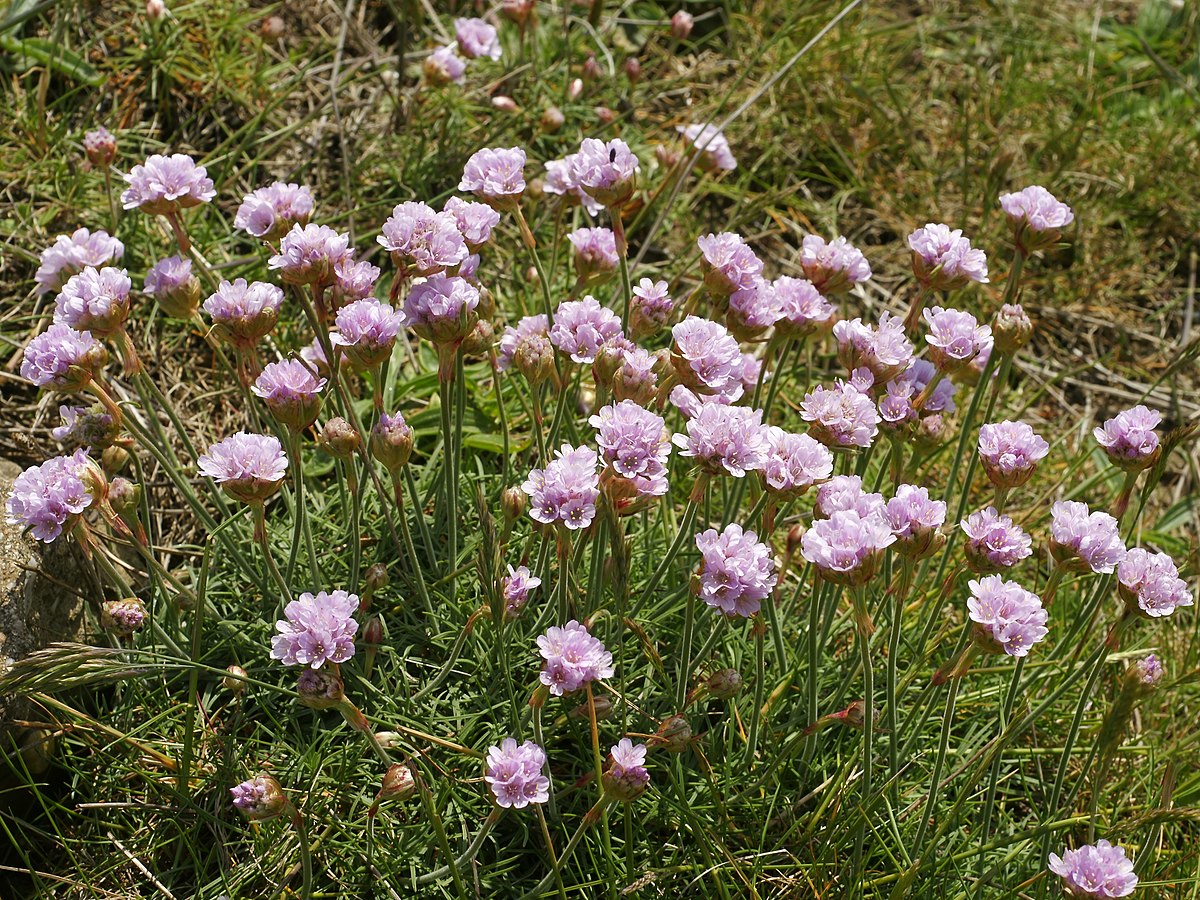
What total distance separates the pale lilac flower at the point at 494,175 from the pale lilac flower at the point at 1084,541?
1079 mm

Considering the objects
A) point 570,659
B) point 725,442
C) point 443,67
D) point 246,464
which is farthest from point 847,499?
point 443,67

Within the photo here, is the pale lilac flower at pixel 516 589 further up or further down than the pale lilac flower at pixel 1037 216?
further down

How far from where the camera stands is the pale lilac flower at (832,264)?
6.95 ft

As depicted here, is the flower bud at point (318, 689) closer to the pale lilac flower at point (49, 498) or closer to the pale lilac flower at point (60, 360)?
the pale lilac flower at point (49, 498)

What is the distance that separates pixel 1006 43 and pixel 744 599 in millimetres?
3039

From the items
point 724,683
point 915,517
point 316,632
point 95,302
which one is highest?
point 95,302

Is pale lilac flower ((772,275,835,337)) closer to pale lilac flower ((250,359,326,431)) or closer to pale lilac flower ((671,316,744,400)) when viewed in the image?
pale lilac flower ((671,316,744,400))

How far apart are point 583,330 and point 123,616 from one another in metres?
0.88

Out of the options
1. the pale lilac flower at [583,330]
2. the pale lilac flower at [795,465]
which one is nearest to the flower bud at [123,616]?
the pale lilac flower at [583,330]

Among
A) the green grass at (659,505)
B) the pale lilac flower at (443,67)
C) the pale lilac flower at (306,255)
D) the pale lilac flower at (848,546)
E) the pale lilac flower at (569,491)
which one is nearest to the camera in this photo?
the pale lilac flower at (848,546)

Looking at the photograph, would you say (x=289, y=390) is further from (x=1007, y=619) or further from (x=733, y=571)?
(x=1007, y=619)

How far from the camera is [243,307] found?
5.97ft

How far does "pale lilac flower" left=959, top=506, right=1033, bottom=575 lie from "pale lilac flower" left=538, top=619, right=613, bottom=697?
1.88ft

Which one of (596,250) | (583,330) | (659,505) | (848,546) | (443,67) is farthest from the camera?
(443,67)
